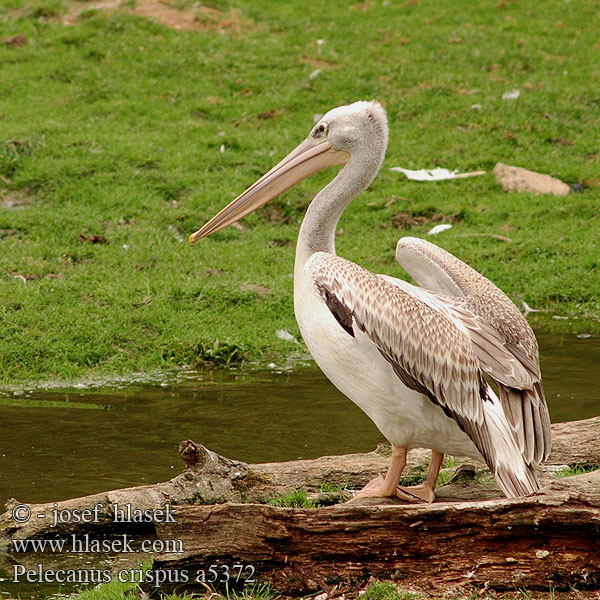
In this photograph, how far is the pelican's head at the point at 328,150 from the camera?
5324mm

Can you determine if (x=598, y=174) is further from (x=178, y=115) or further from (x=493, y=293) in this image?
(x=493, y=293)

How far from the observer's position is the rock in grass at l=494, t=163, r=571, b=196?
1138cm

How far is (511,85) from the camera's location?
45.8 ft

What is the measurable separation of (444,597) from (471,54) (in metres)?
12.3

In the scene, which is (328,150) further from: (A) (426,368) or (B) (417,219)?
(B) (417,219)

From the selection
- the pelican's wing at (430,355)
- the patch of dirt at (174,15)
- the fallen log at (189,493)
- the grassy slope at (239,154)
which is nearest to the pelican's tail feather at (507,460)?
the pelican's wing at (430,355)

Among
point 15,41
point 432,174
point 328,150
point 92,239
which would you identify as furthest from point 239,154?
point 328,150

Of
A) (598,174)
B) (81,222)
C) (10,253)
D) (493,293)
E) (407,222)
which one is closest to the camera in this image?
(493,293)

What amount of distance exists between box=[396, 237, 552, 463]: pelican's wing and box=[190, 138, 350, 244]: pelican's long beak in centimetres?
64

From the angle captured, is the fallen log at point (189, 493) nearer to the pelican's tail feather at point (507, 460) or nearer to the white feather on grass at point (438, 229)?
the pelican's tail feather at point (507, 460)

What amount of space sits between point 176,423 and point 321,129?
2.40 m

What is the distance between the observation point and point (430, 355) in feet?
14.7

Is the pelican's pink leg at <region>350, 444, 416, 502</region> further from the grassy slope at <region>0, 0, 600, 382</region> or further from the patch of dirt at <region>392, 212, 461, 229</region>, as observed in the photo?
the patch of dirt at <region>392, 212, 461, 229</region>

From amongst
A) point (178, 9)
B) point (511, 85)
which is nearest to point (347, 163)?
point (511, 85)
